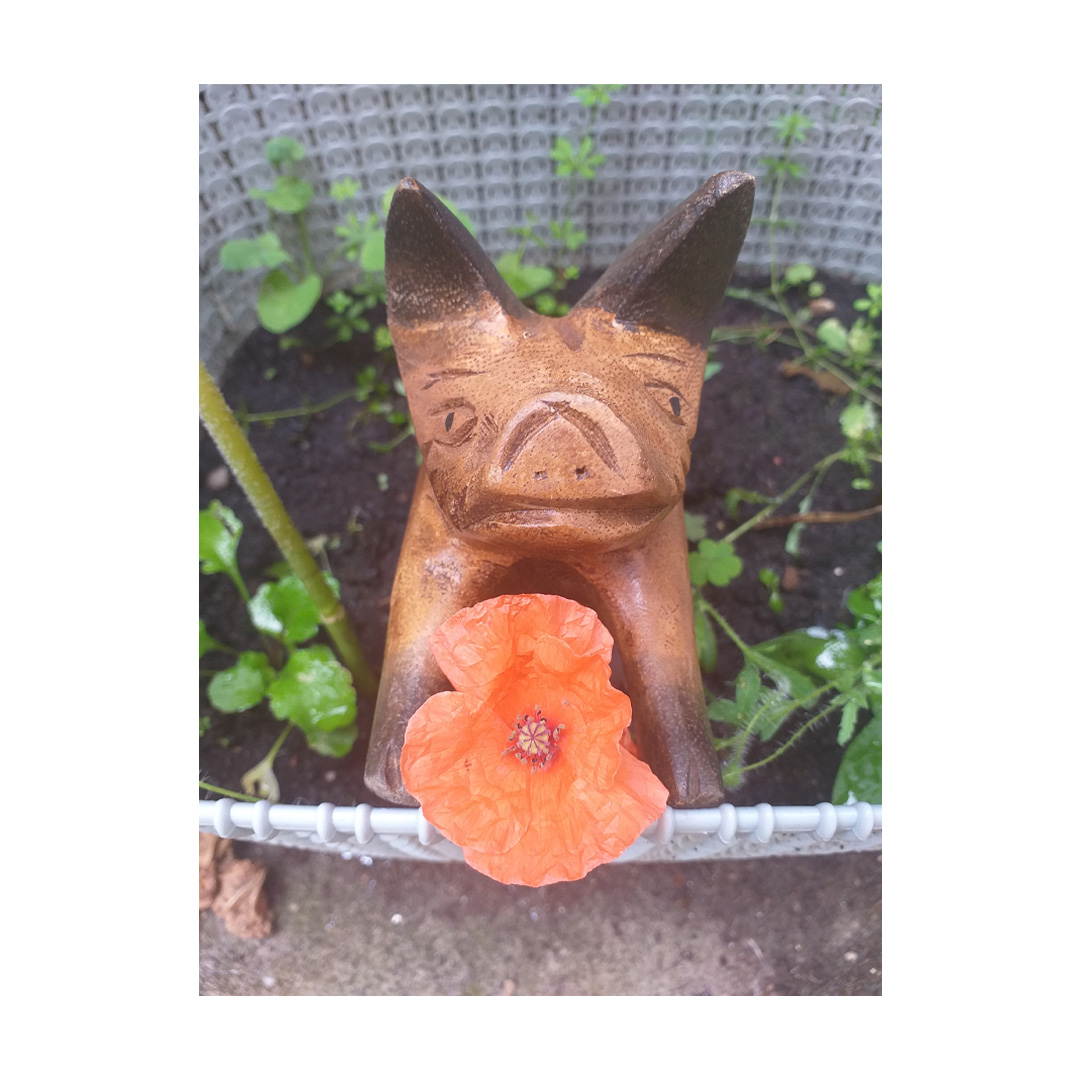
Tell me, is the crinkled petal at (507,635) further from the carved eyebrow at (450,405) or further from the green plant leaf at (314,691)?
the green plant leaf at (314,691)

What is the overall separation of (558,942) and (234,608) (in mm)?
946

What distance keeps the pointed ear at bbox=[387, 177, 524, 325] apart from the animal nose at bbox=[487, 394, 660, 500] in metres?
0.22

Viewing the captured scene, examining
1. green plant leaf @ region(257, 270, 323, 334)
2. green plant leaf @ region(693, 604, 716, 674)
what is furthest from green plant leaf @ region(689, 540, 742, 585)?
green plant leaf @ region(257, 270, 323, 334)

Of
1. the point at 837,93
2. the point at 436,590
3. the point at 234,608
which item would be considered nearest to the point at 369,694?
the point at 234,608

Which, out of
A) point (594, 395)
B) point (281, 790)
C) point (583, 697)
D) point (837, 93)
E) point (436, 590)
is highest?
point (837, 93)

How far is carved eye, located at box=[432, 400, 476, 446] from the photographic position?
2.82 feet

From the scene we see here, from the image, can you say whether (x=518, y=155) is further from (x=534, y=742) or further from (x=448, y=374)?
(x=534, y=742)

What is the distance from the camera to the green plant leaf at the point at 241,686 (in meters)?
1.29

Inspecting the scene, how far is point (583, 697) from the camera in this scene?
0.81 metres

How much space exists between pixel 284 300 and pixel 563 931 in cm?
146

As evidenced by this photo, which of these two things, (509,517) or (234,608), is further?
(234,608)

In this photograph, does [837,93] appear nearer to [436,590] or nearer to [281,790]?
[436,590]

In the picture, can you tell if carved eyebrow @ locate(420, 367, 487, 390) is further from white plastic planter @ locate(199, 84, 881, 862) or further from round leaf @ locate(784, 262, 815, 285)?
round leaf @ locate(784, 262, 815, 285)

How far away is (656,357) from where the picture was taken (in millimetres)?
908
